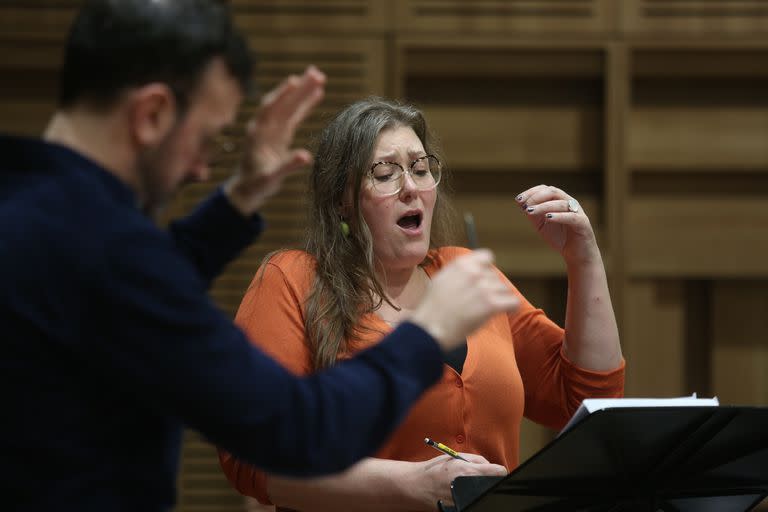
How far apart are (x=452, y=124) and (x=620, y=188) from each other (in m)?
0.69

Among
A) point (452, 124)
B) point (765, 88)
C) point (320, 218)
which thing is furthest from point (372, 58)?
point (320, 218)

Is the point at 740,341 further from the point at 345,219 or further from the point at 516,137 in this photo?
the point at 345,219

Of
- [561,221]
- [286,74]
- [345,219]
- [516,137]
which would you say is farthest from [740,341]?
[345,219]

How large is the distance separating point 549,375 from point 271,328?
0.60 meters

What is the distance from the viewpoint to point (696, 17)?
3.83 metres

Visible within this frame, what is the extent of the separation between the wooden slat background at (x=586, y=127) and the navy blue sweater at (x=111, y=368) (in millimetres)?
2776

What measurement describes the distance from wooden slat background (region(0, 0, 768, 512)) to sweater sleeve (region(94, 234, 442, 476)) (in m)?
2.78

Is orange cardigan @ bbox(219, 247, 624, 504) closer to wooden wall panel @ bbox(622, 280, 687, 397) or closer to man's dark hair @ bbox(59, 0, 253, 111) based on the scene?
man's dark hair @ bbox(59, 0, 253, 111)

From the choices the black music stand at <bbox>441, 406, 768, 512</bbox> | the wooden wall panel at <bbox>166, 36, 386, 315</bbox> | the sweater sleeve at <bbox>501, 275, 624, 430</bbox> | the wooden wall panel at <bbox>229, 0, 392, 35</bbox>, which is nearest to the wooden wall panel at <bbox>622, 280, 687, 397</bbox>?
the wooden wall panel at <bbox>166, 36, 386, 315</bbox>

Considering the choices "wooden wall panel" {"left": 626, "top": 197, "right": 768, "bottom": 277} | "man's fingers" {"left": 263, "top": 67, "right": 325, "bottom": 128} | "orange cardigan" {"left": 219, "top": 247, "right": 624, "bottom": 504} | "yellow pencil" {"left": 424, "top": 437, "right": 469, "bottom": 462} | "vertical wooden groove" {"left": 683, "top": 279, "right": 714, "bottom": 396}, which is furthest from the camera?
"vertical wooden groove" {"left": 683, "top": 279, "right": 714, "bottom": 396}

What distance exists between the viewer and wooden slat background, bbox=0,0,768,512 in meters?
3.82

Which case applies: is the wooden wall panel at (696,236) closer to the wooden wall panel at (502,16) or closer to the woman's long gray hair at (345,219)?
the wooden wall panel at (502,16)

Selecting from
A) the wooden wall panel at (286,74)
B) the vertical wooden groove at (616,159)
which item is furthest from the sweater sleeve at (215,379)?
Answer: the vertical wooden groove at (616,159)

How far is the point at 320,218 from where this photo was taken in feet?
6.60
